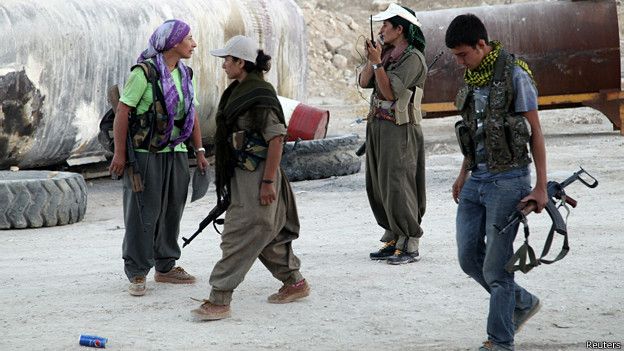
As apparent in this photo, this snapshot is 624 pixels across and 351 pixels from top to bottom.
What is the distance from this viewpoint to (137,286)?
6.82m

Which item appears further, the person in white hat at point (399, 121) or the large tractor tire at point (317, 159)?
the large tractor tire at point (317, 159)

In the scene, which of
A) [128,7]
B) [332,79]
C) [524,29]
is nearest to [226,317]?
[128,7]

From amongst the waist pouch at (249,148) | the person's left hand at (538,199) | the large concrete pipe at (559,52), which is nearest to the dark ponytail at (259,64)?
the waist pouch at (249,148)

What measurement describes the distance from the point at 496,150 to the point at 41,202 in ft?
17.9

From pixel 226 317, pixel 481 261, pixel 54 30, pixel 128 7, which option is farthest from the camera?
pixel 128 7

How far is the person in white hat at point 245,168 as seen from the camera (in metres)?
6.12

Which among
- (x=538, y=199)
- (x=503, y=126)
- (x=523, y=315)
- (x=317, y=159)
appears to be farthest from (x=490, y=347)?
(x=317, y=159)

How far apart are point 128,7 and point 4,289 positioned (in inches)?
242

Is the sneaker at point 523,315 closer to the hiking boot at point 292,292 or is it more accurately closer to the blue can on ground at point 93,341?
the hiking boot at point 292,292

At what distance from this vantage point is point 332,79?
27.6m

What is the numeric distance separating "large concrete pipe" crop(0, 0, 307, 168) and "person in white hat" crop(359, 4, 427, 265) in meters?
4.67

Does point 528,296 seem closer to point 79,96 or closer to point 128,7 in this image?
point 79,96

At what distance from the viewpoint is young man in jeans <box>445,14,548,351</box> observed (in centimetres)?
516

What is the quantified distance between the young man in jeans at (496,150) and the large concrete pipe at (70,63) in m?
A: 6.75
